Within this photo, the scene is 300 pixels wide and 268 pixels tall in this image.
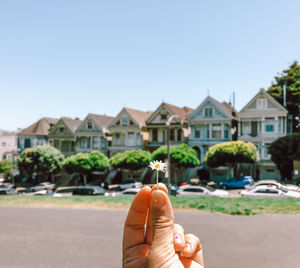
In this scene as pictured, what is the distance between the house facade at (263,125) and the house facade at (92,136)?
21.8m

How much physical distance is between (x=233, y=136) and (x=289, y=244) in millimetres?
34573

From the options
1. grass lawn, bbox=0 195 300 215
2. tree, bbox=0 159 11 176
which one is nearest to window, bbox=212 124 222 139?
grass lawn, bbox=0 195 300 215

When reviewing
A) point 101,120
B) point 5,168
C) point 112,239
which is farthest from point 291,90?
point 5,168

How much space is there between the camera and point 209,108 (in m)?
42.5

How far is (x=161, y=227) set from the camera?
319cm

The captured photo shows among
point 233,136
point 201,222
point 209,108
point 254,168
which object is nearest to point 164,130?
point 209,108

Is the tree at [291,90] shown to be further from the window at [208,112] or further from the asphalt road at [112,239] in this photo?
the asphalt road at [112,239]

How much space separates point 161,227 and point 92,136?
47.7 metres

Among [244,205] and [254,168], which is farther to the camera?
[254,168]

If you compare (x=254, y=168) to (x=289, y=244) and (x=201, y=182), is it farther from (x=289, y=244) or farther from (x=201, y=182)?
(x=289, y=244)

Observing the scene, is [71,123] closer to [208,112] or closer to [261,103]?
[208,112]

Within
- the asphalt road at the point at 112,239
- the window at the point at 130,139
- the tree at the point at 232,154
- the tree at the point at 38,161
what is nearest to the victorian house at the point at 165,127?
the window at the point at 130,139

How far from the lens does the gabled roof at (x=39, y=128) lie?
182 feet

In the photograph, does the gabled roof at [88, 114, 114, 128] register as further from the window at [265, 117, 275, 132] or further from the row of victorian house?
the window at [265, 117, 275, 132]
